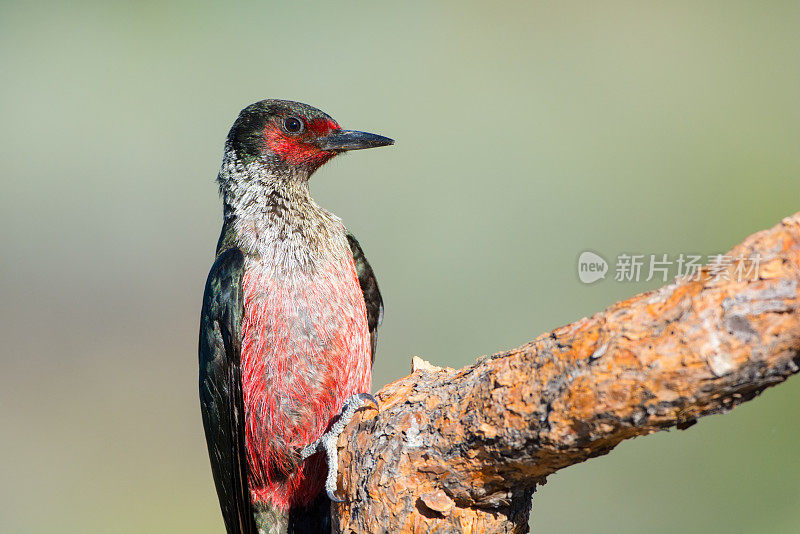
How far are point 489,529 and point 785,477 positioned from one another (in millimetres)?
5648

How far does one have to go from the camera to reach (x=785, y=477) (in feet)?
22.8

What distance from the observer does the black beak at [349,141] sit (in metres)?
4.02

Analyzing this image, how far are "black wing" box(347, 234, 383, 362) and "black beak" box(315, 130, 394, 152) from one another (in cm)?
48

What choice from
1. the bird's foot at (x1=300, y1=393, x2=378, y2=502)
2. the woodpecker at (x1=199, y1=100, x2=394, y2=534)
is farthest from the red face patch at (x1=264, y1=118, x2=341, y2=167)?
the bird's foot at (x1=300, y1=393, x2=378, y2=502)

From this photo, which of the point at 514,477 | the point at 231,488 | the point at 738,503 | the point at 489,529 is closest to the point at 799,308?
the point at 514,477

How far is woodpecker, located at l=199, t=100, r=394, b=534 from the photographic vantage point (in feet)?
11.0

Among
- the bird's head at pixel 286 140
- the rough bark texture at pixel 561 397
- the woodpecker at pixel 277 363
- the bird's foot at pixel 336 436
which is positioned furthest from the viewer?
the bird's head at pixel 286 140

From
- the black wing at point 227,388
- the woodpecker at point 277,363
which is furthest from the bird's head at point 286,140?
the black wing at point 227,388

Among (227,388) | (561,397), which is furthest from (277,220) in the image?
(561,397)

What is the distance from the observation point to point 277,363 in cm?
335

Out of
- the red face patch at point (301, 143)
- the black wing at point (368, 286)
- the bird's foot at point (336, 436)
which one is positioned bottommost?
the bird's foot at point (336, 436)

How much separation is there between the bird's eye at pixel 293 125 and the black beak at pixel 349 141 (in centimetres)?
Result: 12

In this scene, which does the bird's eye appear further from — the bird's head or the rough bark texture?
the rough bark texture

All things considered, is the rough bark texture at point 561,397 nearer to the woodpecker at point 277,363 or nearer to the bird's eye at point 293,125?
the woodpecker at point 277,363
